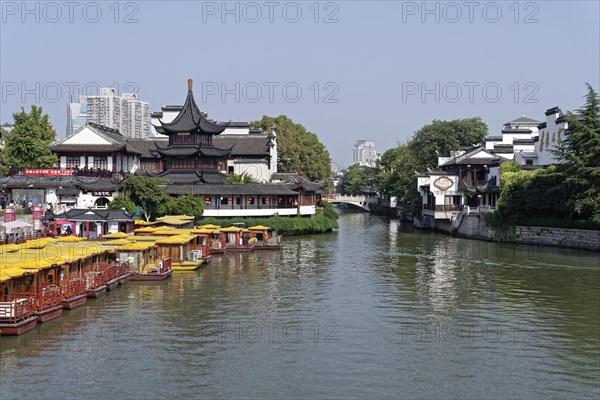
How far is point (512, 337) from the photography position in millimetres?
26062

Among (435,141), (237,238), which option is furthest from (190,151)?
(435,141)

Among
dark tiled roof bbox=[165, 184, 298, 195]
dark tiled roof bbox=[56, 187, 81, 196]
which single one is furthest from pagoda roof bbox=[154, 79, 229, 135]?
dark tiled roof bbox=[56, 187, 81, 196]

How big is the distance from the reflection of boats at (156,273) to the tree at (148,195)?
22678 mm

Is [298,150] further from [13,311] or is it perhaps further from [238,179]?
[13,311]

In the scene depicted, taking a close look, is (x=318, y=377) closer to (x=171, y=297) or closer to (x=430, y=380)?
(x=430, y=380)

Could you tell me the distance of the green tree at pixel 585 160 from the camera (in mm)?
53312

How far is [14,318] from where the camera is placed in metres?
24.6

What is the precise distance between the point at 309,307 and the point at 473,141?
220 ft

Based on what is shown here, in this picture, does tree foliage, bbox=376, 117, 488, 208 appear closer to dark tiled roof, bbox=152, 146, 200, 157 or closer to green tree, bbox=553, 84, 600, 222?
dark tiled roof, bbox=152, 146, 200, 157

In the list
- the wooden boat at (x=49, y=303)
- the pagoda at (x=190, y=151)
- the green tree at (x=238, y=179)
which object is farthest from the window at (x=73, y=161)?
the wooden boat at (x=49, y=303)

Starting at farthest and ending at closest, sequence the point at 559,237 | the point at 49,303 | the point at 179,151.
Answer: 1. the point at 179,151
2. the point at 559,237
3. the point at 49,303

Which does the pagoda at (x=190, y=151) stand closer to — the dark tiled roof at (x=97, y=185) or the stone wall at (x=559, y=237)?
the dark tiled roof at (x=97, y=185)

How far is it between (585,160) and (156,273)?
35202mm

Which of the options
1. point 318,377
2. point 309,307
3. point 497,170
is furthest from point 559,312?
point 497,170
